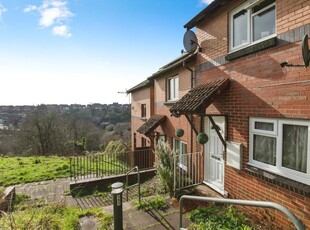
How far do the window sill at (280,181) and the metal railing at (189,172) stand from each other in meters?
2.27

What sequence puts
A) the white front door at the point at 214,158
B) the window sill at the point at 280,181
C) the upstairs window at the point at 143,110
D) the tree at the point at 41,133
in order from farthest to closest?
the tree at the point at 41,133 → the upstairs window at the point at 143,110 → the white front door at the point at 214,158 → the window sill at the point at 280,181

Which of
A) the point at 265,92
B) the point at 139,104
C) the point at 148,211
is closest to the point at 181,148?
the point at 148,211

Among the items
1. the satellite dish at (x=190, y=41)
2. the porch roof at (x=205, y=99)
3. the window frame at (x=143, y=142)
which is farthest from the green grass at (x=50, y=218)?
the window frame at (x=143, y=142)

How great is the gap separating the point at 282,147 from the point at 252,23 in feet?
10.5

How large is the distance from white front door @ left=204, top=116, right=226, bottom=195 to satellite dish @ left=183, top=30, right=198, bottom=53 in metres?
2.84

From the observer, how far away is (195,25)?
8148 mm

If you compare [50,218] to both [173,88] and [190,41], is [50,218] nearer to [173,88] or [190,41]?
[190,41]

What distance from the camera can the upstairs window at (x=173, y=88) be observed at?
10790 millimetres

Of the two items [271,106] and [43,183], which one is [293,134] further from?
[43,183]

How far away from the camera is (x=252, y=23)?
549cm

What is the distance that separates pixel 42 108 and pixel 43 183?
26828mm

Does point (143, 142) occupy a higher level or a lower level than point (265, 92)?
lower

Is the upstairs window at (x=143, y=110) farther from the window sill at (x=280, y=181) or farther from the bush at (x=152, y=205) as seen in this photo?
the window sill at (x=280, y=181)

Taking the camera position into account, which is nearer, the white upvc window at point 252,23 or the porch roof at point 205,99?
the white upvc window at point 252,23
